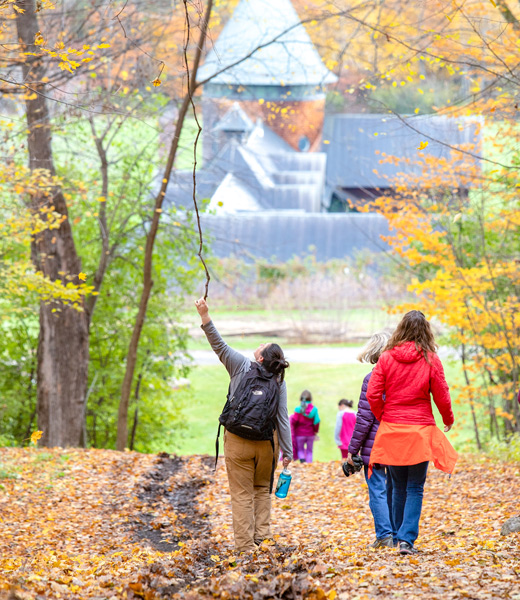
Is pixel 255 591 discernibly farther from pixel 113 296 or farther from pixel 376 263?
pixel 376 263

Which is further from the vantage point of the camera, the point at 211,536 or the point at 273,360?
the point at 211,536

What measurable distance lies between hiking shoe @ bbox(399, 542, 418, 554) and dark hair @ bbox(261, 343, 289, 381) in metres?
1.51

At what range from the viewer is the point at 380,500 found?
5129 mm

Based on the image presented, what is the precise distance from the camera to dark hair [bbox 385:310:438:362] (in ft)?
15.6

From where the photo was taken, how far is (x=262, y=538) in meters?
5.12

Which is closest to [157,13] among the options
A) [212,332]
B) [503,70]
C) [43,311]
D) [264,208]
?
[43,311]

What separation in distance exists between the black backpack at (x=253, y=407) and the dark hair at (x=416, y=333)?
0.95 metres

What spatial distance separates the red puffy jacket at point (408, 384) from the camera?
15.4 ft

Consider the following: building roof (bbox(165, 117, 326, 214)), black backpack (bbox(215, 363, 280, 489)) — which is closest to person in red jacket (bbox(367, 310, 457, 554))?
black backpack (bbox(215, 363, 280, 489))

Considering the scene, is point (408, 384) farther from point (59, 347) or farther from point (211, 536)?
point (59, 347)

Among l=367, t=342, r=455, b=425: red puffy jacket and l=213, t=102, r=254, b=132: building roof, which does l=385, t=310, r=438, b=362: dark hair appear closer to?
l=367, t=342, r=455, b=425: red puffy jacket

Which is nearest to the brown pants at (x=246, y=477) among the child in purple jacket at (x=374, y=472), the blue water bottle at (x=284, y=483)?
the blue water bottle at (x=284, y=483)

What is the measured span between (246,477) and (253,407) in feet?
1.93

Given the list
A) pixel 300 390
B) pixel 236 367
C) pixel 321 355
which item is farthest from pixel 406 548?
pixel 321 355
